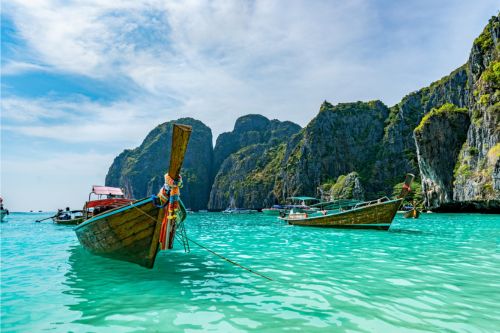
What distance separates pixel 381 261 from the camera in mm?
12180

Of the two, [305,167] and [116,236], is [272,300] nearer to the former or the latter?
[116,236]

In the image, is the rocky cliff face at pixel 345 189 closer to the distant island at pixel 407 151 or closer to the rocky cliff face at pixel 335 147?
the distant island at pixel 407 151

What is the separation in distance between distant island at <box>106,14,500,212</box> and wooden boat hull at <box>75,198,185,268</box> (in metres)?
63.7

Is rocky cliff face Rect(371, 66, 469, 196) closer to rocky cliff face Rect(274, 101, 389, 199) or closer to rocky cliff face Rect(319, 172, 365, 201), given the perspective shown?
rocky cliff face Rect(274, 101, 389, 199)

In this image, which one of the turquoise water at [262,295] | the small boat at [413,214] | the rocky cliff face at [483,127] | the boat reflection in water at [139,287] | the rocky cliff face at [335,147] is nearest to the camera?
the turquoise water at [262,295]

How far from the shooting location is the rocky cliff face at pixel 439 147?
79.2 metres

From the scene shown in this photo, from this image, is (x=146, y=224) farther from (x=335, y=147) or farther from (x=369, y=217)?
(x=335, y=147)

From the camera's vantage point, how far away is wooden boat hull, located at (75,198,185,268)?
428 inches

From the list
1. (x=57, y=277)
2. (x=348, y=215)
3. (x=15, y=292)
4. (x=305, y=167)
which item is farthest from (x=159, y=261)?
(x=305, y=167)

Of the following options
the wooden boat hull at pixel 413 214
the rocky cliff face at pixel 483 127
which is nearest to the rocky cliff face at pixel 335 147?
the rocky cliff face at pixel 483 127

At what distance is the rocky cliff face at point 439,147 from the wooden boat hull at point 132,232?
274 feet

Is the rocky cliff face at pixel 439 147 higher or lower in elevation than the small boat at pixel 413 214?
higher

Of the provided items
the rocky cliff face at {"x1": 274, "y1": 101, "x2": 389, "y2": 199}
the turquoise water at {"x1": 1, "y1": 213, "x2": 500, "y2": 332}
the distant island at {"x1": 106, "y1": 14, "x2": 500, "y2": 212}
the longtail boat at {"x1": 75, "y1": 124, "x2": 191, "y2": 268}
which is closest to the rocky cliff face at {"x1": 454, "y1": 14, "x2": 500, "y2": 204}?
the distant island at {"x1": 106, "y1": 14, "x2": 500, "y2": 212}

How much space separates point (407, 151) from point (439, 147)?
43374 millimetres
